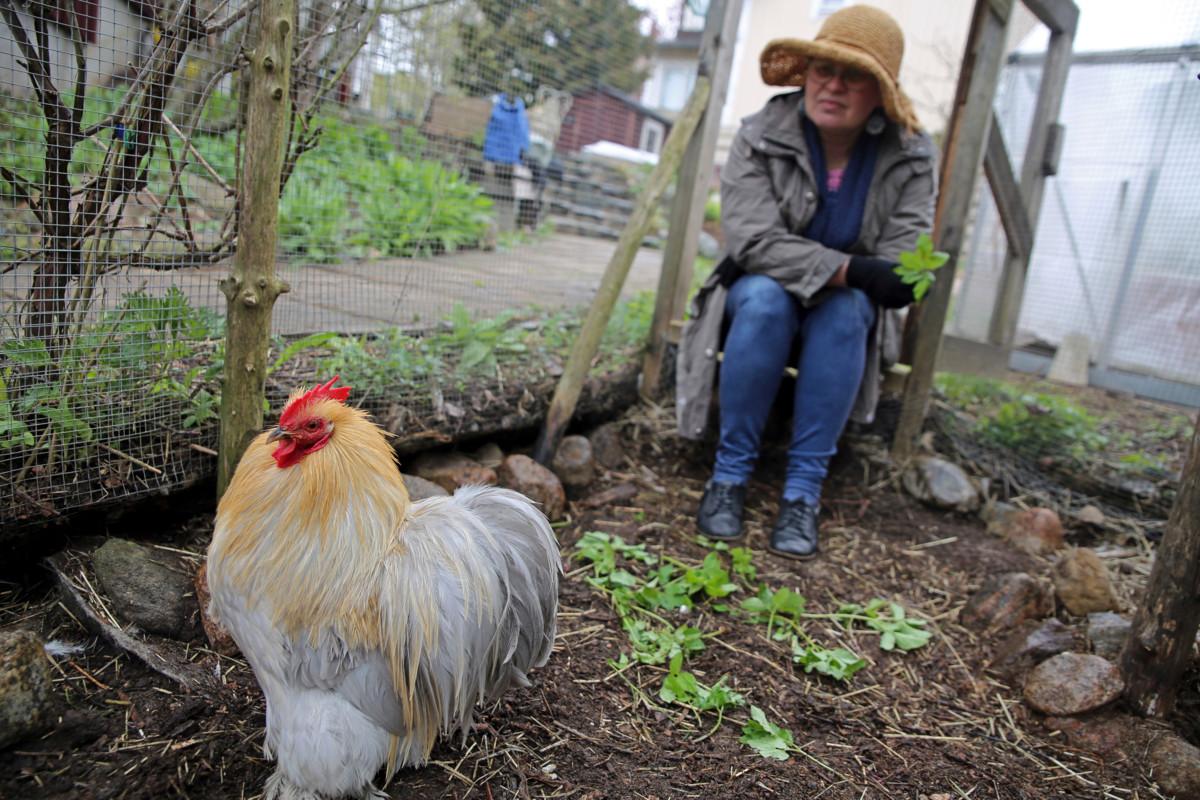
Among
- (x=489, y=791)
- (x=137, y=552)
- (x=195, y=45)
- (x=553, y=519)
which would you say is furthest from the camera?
(x=553, y=519)

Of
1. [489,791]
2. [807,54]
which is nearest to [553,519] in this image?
[489,791]

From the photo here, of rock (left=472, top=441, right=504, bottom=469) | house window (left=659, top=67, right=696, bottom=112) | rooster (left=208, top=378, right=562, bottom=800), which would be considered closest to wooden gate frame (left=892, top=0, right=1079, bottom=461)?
rock (left=472, top=441, right=504, bottom=469)

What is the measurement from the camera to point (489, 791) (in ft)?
5.27

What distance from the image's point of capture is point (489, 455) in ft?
9.64

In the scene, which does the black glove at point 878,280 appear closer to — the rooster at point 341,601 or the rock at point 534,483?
the rock at point 534,483

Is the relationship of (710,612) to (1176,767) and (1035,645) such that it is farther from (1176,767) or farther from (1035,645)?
(1176,767)

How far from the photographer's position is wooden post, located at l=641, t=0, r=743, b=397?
348cm

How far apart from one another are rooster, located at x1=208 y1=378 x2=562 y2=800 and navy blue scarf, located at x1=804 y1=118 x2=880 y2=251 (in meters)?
2.20

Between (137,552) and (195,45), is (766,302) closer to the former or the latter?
(195,45)

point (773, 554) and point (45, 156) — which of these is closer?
point (45, 156)

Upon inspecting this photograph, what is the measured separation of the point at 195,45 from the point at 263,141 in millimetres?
596

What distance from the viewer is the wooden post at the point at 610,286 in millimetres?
3068

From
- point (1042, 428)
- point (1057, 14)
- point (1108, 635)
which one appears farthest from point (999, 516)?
point (1057, 14)

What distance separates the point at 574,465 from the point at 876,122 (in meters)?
1.94
